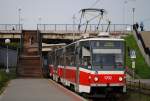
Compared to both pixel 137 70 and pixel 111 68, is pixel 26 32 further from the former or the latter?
pixel 111 68

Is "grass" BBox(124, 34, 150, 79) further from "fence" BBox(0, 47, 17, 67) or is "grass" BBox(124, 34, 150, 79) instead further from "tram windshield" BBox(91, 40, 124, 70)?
"fence" BBox(0, 47, 17, 67)

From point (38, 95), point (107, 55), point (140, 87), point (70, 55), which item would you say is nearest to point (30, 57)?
point (140, 87)

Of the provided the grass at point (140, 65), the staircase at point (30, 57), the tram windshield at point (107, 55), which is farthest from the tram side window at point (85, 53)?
the staircase at point (30, 57)

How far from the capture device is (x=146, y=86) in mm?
31781

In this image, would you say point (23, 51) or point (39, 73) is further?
point (23, 51)

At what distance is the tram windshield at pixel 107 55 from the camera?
24.6m

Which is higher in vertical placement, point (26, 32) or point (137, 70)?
point (26, 32)

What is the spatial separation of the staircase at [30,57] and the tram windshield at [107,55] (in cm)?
3014

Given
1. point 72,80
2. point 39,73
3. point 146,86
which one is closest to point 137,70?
point 39,73

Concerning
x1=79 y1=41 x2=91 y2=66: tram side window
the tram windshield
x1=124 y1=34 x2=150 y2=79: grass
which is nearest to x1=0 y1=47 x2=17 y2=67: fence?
x1=124 y1=34 x2=150 y2=79: grass

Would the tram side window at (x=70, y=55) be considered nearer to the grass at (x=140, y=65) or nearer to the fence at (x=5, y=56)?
the grass at (x=140, y=65)

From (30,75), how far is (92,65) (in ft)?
102

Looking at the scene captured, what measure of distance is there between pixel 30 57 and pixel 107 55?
34816 millimetres

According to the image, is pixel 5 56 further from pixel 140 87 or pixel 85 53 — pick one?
pixel 85 53
